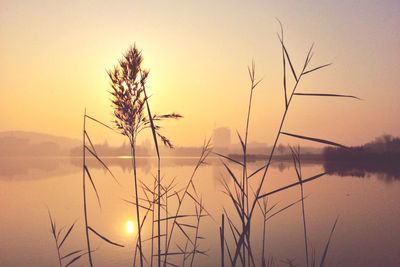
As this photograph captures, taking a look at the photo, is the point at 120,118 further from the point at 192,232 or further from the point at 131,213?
the point at 131,213

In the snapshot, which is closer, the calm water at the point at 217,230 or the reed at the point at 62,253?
the reed at the point at 62,253

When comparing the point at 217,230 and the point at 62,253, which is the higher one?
the point at 217,230

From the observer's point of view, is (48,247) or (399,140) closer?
(48,247)

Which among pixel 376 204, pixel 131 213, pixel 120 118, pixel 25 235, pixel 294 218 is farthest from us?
pixel 376 204

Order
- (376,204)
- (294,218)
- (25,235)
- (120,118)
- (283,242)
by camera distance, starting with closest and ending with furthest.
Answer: (120,118) < (283,242) < (25,235) < (294,218) < (376,204)

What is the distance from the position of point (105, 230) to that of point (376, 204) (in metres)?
18.2

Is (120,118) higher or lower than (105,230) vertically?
higher

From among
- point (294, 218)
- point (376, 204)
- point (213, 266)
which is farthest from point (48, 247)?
point (376, 204)

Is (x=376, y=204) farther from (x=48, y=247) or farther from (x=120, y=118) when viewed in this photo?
(x=120, y=118)

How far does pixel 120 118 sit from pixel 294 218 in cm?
1800

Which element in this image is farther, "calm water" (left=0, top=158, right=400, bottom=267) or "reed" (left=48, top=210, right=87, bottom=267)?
"calm water" (left=0, top=158, right=400, bottom=267)

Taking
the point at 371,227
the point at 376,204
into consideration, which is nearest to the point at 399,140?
the point at 376,204

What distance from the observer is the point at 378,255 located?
44.1ft

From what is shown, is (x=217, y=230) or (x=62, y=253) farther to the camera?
(x=217, y=230)
